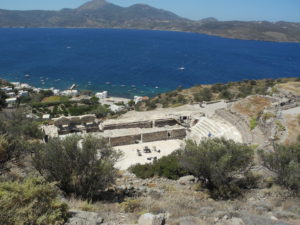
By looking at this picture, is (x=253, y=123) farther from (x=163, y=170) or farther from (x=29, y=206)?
(x=29, y=206)

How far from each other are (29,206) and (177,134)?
17.6 metres

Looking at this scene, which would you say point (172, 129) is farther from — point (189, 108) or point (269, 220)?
point (269, 220)

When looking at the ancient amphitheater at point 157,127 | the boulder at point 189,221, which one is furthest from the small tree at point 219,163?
the ancient amphitheater at point 157,127

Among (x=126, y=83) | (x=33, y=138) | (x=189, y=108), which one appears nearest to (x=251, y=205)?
(x=33, y=138)

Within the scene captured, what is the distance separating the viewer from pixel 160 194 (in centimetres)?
955

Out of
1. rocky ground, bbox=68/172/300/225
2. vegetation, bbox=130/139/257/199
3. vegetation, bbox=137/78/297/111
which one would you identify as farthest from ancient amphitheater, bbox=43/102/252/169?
vegetation, bbox=137/78/297/111

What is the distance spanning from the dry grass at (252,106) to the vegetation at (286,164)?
35.3ft

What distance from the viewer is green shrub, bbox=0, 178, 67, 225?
4715mm

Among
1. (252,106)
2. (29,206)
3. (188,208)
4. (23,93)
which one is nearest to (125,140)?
(252,106)

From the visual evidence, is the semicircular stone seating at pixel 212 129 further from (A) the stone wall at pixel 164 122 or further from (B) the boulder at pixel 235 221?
(B) the boulder at pixel 235 221

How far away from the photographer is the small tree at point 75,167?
8834 millimetres

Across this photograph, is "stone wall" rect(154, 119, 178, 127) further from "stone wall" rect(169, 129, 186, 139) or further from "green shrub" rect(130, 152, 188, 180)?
"green shrub" rect(130, 152, 188, 180)

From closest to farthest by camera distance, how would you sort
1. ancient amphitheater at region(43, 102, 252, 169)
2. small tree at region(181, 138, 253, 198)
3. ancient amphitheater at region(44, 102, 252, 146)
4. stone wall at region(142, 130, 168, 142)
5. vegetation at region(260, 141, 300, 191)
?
1. vegetation at region(260, 141, 300, 191)
2. small tree at region(181, 138, 253, 198)
3. ancient amphitheater at region(43, 102, 252, 169)
4. ancient amphitheater at region(44, 102, 252, 146)
5. stone wall at region(142, 130, 168, 142)

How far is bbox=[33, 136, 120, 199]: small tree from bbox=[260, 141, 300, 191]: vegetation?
20.6 ft
